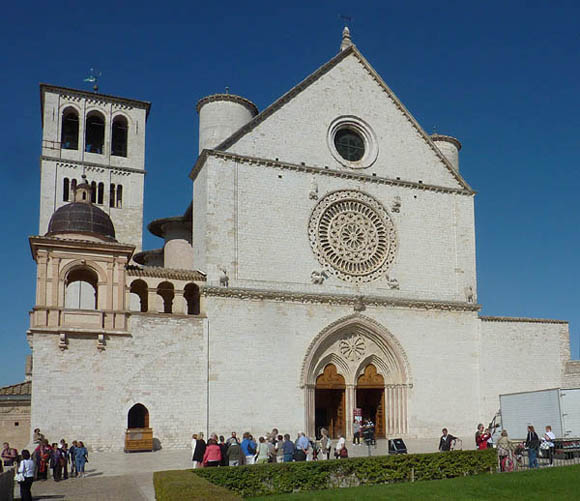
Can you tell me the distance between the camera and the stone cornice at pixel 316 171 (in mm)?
28391

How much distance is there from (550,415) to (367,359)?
27.7 ft

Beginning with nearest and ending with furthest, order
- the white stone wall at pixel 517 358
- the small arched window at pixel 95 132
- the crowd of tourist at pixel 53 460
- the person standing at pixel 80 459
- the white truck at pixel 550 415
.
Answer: the crowd of tourist at pixel 53 460
the person standing at pixel 80 459
the white truck at pixel 550 415
the white stone wall at pixel 517 358
the small arched window at pixel 95 132

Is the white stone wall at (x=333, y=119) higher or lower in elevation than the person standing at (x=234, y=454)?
higher

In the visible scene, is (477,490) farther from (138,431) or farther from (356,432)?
(138,431)

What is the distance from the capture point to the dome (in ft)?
88.1

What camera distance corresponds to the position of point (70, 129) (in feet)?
147

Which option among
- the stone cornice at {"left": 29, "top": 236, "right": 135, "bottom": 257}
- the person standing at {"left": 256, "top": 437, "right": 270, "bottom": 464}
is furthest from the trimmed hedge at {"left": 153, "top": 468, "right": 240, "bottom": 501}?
the stone cornice at {"left": 29, "top": 236, "right": 135, "bottom": 257}

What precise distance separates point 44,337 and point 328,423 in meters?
12.6

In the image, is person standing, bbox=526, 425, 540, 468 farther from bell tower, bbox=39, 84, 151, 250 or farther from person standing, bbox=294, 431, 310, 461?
bell tower, bbox=39, 84, 151, 250

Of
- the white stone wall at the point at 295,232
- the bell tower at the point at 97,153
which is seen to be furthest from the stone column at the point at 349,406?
the bell tower at the point at 97,153

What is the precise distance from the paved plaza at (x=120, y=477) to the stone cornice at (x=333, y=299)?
6.11 metres

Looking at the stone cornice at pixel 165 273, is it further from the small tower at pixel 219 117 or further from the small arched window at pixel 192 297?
the small tower at pixel 219 117

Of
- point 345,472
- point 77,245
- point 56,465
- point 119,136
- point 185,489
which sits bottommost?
point 56,465

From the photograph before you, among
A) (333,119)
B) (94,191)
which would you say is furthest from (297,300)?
(94,191)
